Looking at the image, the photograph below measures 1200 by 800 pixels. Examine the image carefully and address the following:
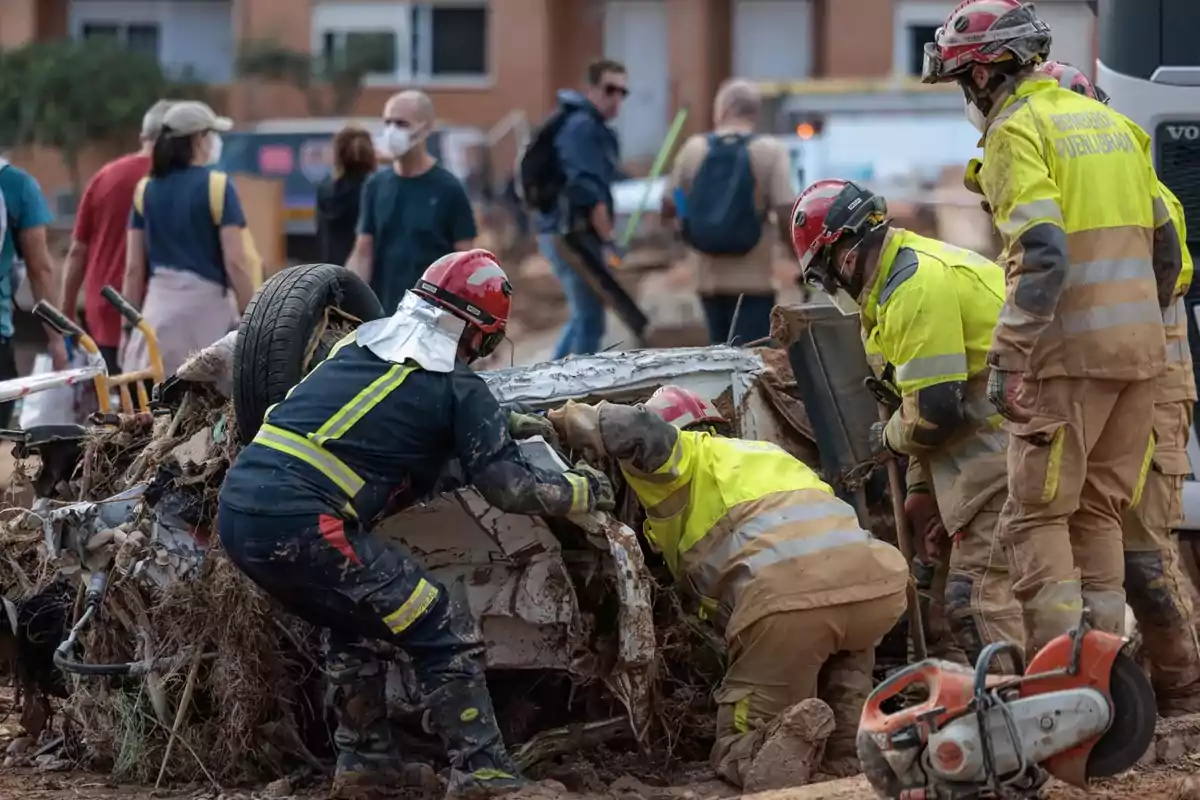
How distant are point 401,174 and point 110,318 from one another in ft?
5.39

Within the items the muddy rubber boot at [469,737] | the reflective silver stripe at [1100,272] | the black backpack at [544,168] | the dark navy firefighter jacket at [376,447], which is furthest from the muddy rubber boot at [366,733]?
the black backpack at [544,168]

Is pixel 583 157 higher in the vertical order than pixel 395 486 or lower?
higher

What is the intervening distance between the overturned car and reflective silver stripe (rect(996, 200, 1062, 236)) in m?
1.50

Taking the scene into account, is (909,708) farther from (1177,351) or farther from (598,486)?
(1177,351)

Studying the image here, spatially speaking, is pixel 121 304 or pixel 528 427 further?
pixel 121 304

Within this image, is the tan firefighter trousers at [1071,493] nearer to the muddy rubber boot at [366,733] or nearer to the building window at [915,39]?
the muddy rubber boot at [366,733]

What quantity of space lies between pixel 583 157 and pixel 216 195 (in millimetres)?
2477

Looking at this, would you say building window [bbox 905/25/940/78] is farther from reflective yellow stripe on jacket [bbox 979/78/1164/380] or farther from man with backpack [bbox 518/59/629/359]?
reflective yellow stripe on jacket [bbox 979/78/1164/380]

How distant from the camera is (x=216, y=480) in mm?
6383

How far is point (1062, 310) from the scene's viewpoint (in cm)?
562

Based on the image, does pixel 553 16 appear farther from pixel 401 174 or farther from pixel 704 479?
pixel 704 479

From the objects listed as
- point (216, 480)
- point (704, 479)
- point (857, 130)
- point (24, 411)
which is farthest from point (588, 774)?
point (857, 130)

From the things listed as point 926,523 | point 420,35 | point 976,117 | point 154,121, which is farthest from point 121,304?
point 420,35

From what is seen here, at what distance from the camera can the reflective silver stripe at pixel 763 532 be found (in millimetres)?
5949
